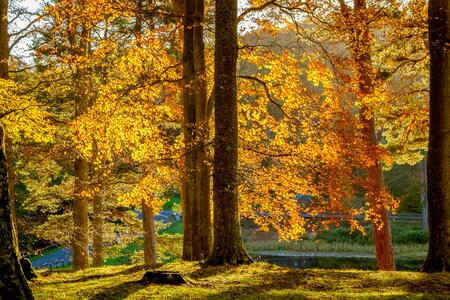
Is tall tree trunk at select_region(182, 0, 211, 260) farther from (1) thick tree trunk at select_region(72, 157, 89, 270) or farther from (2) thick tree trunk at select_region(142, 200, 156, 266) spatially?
(2) thick tree trunk at select_region(142, 200, 156, 266)

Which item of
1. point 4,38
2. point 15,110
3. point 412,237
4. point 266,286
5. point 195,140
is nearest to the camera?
point 266,286

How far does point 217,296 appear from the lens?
5.54 meters

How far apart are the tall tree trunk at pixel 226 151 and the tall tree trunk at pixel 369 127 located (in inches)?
126

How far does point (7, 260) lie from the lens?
13.5ft

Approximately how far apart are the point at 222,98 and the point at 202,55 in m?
2.92

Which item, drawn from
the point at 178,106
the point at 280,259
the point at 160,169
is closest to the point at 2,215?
the point at 160,169

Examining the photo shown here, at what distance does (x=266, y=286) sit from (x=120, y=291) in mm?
1945

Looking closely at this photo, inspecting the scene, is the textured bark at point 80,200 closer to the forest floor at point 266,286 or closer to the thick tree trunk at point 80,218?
the thick tree trunk at point 80,218

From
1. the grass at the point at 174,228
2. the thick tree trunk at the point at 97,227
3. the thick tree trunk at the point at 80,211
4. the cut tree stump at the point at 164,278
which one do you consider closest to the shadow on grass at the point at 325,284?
the cut tree stump at the point at 164,278

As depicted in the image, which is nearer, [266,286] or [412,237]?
[266,286]

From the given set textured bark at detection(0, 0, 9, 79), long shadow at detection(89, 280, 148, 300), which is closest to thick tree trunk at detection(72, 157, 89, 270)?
textured bark at detection(0, 0, 9, 79)

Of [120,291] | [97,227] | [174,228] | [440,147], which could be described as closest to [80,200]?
[97,227]

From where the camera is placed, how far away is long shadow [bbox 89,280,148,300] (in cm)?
536

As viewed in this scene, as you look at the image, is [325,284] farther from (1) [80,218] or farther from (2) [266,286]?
(1) [80,218]
